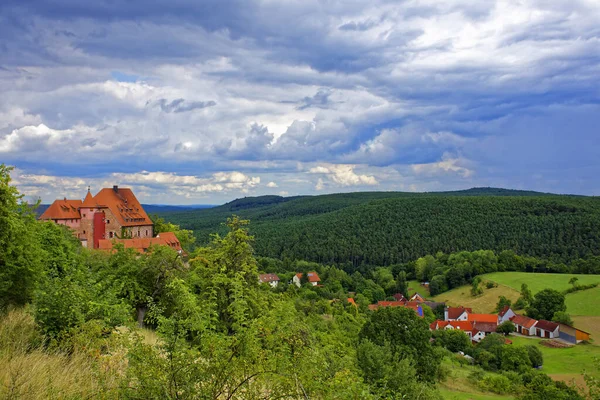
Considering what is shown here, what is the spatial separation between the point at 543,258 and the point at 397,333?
306 feet

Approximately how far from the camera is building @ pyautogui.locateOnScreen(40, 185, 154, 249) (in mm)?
38938

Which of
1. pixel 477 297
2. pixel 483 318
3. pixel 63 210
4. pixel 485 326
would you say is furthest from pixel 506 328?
pixel 63 210

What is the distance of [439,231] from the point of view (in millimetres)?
131000

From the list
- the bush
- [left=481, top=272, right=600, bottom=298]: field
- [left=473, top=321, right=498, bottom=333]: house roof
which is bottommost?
[left=473, top=321, right=498, bottom=333]: house roof

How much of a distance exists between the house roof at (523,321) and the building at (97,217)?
5645 centimetres

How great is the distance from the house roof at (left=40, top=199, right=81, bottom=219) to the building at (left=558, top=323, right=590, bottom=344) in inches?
2410

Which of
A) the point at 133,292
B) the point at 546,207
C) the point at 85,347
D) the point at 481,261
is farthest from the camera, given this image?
the point at 546,207

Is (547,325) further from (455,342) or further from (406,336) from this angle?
(406,336)

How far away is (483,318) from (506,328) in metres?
5.95

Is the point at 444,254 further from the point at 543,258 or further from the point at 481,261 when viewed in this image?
the point at 543,258

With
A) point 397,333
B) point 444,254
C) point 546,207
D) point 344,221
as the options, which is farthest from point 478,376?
point 546,207

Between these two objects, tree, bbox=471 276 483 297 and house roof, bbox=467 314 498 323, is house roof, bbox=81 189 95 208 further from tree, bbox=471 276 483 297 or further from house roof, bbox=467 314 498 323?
tree, bbox=471 276 483 297

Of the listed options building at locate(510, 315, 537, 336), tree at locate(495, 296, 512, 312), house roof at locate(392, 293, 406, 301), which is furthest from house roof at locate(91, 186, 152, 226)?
tree at locate(495, 296, 512, 312)

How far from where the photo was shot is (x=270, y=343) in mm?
8438
